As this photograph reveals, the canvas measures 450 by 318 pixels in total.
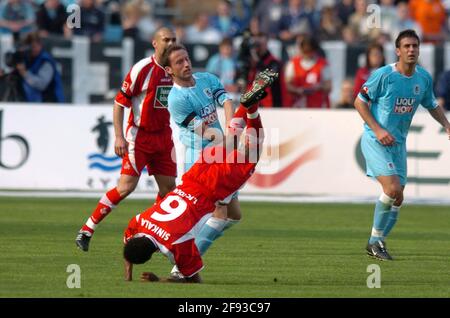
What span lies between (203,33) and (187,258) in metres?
16.9

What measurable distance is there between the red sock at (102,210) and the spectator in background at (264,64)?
8088mm

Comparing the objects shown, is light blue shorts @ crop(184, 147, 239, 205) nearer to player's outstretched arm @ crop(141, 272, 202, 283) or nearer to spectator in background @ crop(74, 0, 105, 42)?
player's outstretched arm @ crop(141, 272, 202, 283)

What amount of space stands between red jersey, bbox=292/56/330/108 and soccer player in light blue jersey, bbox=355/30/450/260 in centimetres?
851

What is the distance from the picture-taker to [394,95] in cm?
1352

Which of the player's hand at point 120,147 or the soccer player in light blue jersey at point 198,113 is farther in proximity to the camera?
the player's hand at point 120,147

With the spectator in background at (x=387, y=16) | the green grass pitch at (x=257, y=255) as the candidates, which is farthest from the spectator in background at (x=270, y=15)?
the green grass pitch at (x=257, y=255)

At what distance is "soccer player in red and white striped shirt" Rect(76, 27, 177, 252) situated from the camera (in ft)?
44.8

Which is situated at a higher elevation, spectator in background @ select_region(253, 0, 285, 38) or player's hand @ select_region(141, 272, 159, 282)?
spectator in background @ select_region(253, 0, 285, 38)

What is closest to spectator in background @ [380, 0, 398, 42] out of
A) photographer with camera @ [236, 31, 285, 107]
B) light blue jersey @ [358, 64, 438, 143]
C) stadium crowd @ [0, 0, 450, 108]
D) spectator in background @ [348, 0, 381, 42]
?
stadium crowd @ [0, 0, 450, 108]

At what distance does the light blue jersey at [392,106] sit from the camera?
13.5m

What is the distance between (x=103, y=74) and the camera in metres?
25.1

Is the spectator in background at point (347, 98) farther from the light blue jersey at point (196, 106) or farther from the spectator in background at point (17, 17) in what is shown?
the light blue jersey at point (196, 106)

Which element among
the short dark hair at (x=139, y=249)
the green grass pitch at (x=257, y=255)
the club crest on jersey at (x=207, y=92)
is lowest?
the green grass pitch at (x=257, y=255)

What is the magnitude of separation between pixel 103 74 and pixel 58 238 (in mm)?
10757
